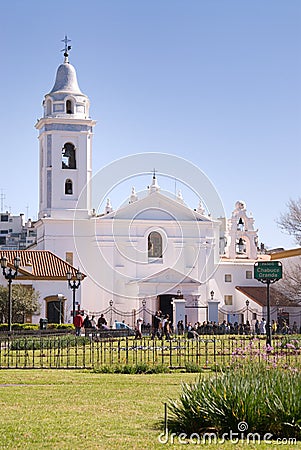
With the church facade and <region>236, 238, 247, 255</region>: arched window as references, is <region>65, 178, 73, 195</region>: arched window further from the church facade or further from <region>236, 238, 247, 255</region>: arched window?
<region>236, 238, 247, 255</region>: arched window

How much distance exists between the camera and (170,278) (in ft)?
203

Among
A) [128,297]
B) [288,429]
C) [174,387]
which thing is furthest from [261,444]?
[128,297]

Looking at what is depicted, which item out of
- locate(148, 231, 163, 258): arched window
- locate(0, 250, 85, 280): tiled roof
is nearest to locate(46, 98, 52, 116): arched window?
locate(148, 231, 163, 258): arched window

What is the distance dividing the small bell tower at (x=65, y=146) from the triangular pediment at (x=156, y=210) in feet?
9.57

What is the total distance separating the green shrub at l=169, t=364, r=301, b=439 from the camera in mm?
9641

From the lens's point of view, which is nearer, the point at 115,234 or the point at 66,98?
the point at 66,98

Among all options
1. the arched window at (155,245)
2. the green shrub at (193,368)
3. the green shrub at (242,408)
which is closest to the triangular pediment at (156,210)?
the arched window at (155,245)

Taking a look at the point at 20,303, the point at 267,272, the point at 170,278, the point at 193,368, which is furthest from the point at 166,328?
the point at 170,278

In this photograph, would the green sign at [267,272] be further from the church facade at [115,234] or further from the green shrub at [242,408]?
the church facade at [115,234]

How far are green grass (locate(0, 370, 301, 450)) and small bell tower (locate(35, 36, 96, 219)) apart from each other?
44759 millimetres

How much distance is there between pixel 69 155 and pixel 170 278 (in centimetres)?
1176

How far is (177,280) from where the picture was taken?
203 feet

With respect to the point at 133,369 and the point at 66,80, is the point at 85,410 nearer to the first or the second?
the point at 133,369

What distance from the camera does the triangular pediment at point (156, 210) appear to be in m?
64.1
